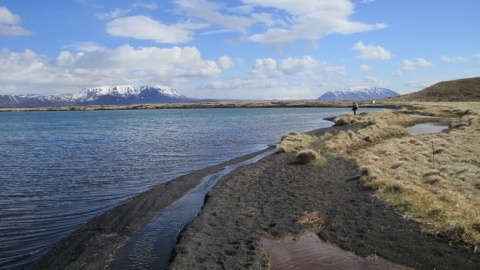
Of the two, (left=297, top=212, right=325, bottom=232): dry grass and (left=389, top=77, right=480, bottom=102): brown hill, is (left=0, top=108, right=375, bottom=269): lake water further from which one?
(left=389, top=77, right=480, bottom=102): brown hill

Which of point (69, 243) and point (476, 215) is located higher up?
point (476, 215)

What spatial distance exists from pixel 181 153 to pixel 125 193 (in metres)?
16.0

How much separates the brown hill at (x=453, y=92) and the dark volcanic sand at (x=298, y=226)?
15155 centimetres

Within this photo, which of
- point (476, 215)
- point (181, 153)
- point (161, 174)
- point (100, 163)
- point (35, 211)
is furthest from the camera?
point (181, 153)

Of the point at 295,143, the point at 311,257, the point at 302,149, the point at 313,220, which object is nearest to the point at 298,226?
the point at 313,220

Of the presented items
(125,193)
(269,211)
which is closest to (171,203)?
(125,193)

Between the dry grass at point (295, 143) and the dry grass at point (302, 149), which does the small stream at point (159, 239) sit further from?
the dry grass at point (295, 143)

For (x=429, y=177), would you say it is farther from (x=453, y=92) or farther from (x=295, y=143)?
(x=453, y=92)

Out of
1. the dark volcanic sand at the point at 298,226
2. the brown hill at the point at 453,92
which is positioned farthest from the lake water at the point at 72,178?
the brown hill at the point at 453,92

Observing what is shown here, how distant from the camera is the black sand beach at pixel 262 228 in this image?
1145 centimetres

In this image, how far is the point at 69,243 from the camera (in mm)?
13953

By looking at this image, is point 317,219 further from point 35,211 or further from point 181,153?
point 181,153

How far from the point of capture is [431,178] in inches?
808

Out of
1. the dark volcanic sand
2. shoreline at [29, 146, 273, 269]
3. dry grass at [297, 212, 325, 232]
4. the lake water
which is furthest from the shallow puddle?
the lake water
